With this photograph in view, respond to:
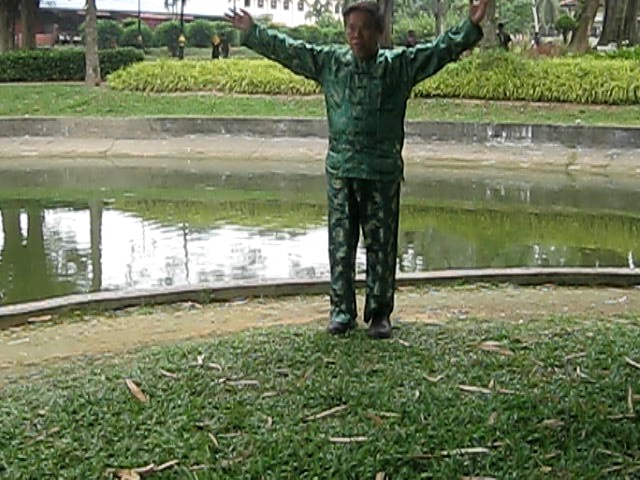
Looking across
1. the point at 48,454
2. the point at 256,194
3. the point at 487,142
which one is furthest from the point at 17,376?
the point at 487,142

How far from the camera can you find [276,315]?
6.92m

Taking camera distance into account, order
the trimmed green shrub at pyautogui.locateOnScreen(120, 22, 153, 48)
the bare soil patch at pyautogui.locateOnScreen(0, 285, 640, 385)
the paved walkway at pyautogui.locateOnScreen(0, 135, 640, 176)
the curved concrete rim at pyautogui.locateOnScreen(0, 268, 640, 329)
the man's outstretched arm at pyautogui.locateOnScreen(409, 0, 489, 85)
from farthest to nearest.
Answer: the trimmed green shrub at pyautogui.locateOnScreen(120, 22, 153, 48)
the paved walkway at pyautogui.locateOnScreen(0, 135, 640, 176)
the curved concrete rim at pyautogui.locateOnScreen(0, 268, 640, 329)
the bare soil patch at pyautogui.locateOnScreen(0, 285, 640, 385)
the man's outstretched arm at pyautogui.locateOnScreen(409, 0, 489, 85)

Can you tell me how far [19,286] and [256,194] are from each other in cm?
572

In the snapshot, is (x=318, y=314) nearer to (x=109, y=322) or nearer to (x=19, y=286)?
(x=109, y=322)

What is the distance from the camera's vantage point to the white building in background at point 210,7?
4506 centimetres

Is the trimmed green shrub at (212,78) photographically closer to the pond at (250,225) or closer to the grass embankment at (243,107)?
the grass embankment at (243,107)

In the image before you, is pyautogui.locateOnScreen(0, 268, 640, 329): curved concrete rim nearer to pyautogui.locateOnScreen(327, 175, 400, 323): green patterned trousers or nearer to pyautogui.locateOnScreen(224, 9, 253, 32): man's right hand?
pyautogui.locateOnScreen(327, 175, 400, 323): green patterned trousers

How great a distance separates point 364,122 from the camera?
513 centimetres

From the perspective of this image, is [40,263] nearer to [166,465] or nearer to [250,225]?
[250,225]

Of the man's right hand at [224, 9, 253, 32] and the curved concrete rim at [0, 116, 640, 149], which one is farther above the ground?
the man's right hand at [224, 9, 253, 32]

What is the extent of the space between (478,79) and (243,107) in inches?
180

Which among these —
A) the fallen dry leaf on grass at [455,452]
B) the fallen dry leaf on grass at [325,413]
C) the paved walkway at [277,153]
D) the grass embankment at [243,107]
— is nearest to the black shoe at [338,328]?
the fallen dry leaf on grass at [325,413]

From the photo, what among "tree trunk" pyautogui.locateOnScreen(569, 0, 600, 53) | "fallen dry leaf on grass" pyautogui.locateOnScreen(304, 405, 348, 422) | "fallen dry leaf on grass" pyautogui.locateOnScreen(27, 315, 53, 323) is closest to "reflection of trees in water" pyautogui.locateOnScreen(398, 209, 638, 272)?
"fallen dry leaf on grass" pyautogui.locateOnScreen(27, 315, 53, 323)

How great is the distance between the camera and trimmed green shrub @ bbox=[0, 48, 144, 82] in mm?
24734
